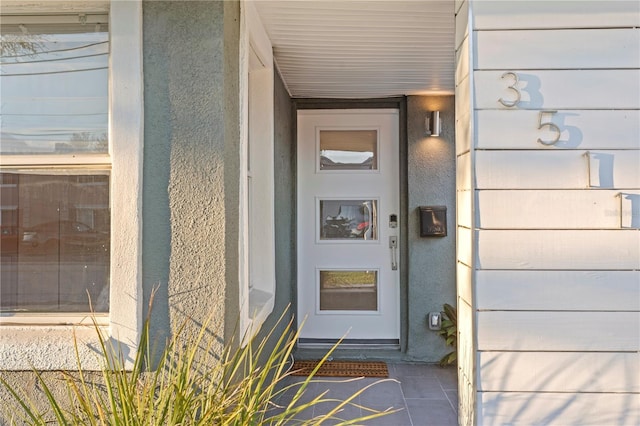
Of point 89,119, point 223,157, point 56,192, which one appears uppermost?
point 89,119

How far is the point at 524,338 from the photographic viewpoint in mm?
1725

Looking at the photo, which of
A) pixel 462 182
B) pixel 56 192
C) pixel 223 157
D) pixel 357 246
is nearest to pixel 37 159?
pixel 56 192

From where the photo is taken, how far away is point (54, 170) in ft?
5.93

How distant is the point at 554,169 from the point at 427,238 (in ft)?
5.91

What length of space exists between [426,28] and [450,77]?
859 millimetres

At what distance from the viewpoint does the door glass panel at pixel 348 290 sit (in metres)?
3.69

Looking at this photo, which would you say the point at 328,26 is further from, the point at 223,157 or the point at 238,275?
the point at 238,275

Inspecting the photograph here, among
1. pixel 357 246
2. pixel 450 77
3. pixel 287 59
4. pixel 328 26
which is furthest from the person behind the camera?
pixel 357 246

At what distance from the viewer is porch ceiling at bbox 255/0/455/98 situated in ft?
6.99

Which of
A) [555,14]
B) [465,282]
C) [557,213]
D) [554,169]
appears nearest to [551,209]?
[557,213]

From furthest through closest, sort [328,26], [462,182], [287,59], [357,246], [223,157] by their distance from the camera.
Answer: [357,246] → [287,59] → [328,26] → [462,182] → [223,157]

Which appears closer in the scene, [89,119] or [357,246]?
[89,119]

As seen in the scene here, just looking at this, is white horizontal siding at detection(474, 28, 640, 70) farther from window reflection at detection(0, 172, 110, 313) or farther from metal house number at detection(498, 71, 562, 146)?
window reflection at detection(0, 172, 110, 313)

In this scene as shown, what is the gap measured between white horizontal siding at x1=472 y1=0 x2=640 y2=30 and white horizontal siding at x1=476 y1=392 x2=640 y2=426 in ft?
4.94
